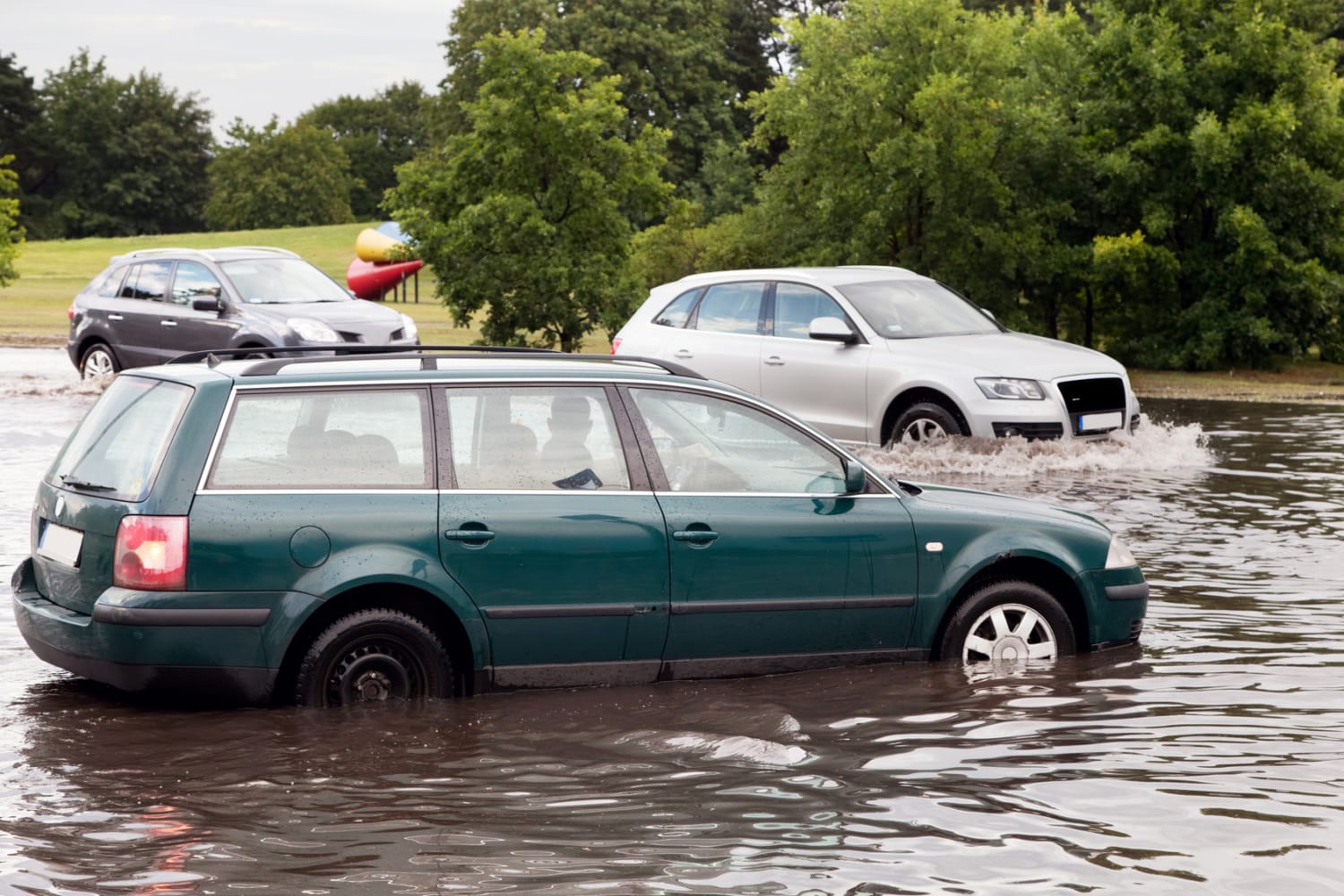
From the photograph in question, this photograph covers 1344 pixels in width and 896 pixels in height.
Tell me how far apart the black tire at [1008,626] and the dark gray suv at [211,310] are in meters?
14.0

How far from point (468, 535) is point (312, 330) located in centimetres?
1451

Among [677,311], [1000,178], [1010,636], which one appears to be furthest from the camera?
[1000,178]

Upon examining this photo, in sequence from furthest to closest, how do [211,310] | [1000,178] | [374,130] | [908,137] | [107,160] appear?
[374,130], [107,160], [1000,178], [908,137], [211,310]

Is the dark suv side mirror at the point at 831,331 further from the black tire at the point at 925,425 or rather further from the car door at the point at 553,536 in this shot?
the car door at the point at 553,536

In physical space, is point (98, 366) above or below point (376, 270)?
below

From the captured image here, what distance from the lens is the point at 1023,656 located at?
7625 mm

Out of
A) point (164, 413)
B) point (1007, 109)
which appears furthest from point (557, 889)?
point (1007, 109)

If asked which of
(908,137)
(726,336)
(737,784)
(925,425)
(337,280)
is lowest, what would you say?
(737,784)

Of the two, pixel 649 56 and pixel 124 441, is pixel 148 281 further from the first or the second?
pixel 649 56

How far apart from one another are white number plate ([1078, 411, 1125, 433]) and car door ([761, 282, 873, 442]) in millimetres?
1874

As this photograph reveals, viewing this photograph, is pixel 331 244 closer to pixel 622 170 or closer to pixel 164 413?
pixel 622 170

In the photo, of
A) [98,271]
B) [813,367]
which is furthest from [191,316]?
[98,271]

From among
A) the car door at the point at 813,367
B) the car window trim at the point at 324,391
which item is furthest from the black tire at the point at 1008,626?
the car door at the point at 813,367

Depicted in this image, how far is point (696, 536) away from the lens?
702 centimetres
